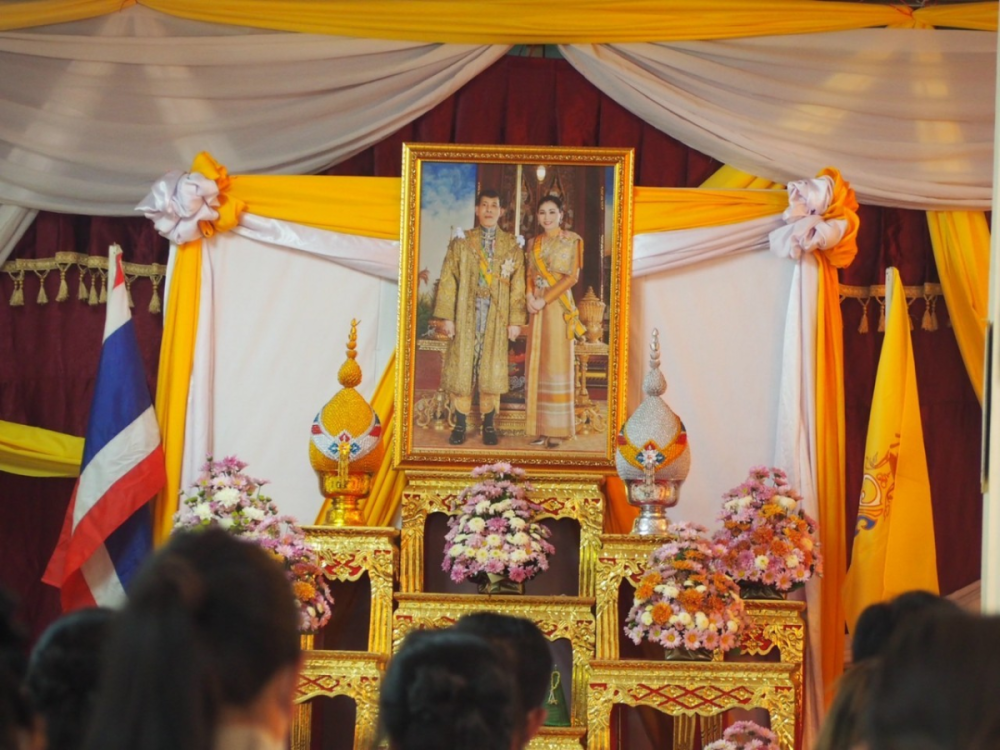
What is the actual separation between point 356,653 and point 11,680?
374cm

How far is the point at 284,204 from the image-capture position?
6.88 m

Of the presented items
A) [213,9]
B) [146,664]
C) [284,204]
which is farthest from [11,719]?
[213,9]

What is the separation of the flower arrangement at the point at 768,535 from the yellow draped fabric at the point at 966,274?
1.24 meters

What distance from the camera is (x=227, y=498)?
5.74 meters

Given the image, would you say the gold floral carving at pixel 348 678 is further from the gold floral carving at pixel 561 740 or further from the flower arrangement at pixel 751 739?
the flower arrangement at pixel 751 739

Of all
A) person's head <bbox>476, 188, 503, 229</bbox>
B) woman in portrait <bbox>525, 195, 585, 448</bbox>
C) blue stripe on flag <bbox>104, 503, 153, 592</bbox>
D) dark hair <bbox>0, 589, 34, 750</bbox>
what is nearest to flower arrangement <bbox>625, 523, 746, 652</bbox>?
woman in portrait <bbox>525, 195, 585, 448</bbox>

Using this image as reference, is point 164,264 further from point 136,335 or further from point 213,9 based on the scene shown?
point 213,9

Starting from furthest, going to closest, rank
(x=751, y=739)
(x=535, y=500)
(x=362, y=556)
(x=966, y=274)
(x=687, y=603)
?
(x=966, y=274) → (x=535, y=500) → (x=362, y=556) → (x=687, y=603) → (x=751, y=739)

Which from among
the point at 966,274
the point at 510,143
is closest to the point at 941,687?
the point at 966,274

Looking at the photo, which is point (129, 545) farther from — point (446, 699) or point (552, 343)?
point (446, 699)

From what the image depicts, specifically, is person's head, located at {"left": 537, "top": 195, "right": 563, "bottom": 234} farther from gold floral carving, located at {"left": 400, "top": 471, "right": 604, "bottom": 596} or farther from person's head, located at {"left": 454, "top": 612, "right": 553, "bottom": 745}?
person's head, located at {"left": 454, "top": 612, "right": 553, "bottom": 745}

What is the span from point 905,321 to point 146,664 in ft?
17.8

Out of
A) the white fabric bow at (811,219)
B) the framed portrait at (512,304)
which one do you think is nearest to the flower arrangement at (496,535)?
the framed portrait at (512,304)

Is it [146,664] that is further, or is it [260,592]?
[260,592]
